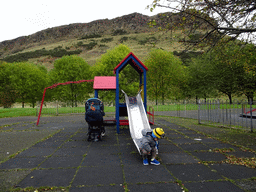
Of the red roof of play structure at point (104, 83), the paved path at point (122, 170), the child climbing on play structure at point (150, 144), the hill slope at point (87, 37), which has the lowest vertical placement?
the paved path at point (122, 170)

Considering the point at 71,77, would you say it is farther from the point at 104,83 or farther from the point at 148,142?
the point at 148,142

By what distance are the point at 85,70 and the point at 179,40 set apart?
3594 cm

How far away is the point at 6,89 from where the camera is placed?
32906 millimetres

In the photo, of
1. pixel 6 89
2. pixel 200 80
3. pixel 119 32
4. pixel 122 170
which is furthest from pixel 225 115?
pixel 119 32

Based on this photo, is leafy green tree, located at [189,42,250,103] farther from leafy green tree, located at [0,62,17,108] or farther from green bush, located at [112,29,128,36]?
green bush, located at [112,29,128,36]

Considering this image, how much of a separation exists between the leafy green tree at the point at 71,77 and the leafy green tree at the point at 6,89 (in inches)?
318

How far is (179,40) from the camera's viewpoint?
6754 millimetres

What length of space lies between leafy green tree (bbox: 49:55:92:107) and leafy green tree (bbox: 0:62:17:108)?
26.5 ft

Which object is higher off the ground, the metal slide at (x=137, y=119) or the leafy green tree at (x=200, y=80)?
the leafy green tree at (x=200, y=80)

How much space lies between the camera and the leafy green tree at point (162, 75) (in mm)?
35562

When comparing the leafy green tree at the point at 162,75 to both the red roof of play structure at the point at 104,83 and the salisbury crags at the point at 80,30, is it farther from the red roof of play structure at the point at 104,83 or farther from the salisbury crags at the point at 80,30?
the salisbury crags at the point at 80,30

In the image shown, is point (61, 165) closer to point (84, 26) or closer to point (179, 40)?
point (179, 40)

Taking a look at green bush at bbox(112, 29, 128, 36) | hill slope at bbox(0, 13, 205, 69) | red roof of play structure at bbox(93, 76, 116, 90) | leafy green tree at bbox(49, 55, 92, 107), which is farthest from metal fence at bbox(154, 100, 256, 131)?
green bush at bbox(112, 29, 128, 36)

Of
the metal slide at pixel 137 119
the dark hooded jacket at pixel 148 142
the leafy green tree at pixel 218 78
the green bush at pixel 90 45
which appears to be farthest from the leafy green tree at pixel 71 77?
the green bush at pixel 90 45
